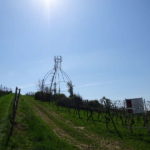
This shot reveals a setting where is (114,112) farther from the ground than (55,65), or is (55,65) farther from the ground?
(55,65)

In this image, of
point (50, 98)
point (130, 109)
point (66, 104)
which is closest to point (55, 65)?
point (50, 98)

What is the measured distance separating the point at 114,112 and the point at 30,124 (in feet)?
54.0

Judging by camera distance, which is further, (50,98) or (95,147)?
(50,98)

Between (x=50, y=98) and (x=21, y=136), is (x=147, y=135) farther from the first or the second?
(x=50, y=98)

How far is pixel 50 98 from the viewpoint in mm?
48000

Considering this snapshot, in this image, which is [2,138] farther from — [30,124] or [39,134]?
[30,124]

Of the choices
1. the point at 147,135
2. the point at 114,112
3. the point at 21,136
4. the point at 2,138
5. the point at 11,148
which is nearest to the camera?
the point at 11,148

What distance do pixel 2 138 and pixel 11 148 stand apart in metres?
1.15

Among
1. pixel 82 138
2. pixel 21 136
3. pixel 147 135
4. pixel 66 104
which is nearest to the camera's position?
pixel 21 136

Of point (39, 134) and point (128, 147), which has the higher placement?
point (39, 134)

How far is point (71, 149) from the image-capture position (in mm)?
9727

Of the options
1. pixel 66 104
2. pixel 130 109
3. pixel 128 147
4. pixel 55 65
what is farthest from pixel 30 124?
pixel 55 65

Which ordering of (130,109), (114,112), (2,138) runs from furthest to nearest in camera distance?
(114,112), (130,109), (2,138)

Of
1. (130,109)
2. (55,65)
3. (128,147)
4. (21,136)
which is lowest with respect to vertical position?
(128,147)
